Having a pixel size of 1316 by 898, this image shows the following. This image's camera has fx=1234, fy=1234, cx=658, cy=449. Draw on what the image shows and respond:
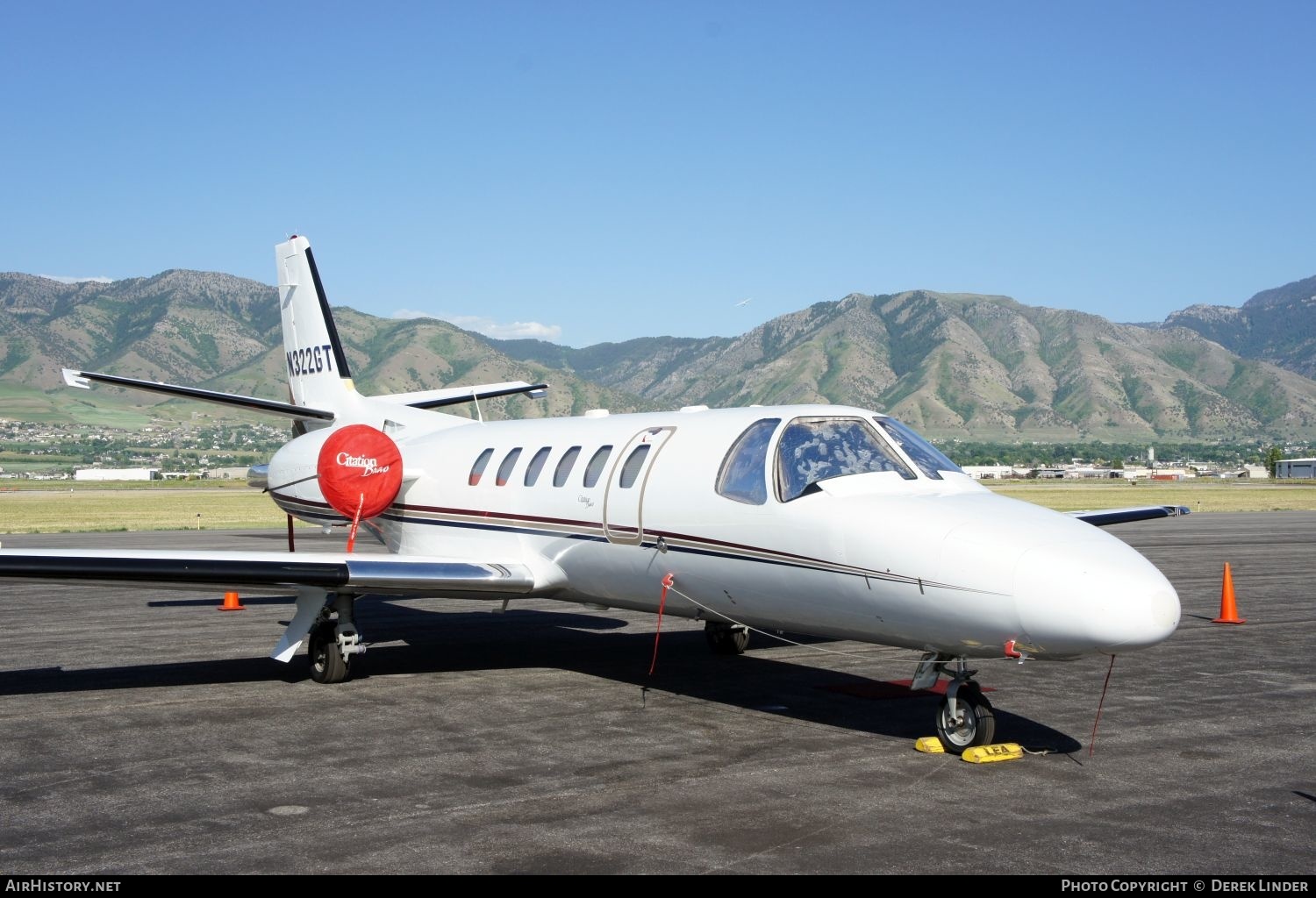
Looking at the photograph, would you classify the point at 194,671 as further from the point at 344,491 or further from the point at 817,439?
the point at 817,439

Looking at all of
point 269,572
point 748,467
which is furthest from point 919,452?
point 269,572

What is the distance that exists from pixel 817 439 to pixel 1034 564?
2520 millimetres

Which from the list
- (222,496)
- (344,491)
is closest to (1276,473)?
(222,496)

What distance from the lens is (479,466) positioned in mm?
14266

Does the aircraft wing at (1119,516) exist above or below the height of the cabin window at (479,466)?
below

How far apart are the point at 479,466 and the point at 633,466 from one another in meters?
2.96

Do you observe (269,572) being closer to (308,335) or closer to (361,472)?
(361,472)

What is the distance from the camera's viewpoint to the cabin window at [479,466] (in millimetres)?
14164

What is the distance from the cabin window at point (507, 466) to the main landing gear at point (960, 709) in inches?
230

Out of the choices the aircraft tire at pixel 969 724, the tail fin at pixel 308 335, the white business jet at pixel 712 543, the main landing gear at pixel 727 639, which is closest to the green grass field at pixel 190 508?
the tail fin at pixel 308 335

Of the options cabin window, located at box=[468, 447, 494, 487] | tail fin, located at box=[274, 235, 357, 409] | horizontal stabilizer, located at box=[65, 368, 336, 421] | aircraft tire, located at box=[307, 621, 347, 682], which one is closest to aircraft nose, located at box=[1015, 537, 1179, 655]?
aircraft tire, located at box=[307, 621, 347, 682]

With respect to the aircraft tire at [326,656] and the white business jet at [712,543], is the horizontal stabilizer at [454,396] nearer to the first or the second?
the white business jet at [712,543]

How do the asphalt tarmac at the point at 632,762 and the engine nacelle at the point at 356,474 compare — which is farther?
the engine nacelle at the point at 356,474

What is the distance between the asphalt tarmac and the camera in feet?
22.2
